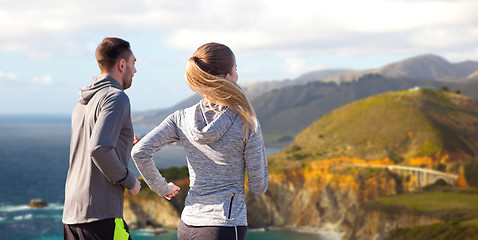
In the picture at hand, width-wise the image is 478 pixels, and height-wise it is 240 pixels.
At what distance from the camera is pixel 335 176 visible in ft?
310

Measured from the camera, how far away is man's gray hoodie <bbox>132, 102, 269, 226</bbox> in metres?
4.05

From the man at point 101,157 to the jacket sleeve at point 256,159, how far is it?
3.23 feet

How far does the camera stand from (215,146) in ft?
13.5

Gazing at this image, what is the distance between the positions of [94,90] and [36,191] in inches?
4868

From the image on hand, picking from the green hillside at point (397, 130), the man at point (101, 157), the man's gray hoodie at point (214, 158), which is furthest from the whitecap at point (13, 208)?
the man's gray hoodie at point (214, 158)

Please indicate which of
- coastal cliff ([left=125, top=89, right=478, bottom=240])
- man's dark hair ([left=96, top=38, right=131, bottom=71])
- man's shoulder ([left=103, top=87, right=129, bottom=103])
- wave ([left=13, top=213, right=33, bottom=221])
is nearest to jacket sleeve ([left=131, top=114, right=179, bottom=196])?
man's shoulder ([left=103, top=87, right=129, bottom=103])

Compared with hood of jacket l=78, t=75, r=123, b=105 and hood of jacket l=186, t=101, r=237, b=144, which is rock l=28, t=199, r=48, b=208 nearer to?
hood of jacket l=78, t=75, r=123, b=105

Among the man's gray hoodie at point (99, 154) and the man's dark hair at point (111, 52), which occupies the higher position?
the man's dark hair at point (111, 52)

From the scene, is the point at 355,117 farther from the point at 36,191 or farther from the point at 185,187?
the point at 36,191

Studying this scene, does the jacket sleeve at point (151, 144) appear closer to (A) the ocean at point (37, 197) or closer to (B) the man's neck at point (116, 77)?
(B) the man's neck at point (116, 77)

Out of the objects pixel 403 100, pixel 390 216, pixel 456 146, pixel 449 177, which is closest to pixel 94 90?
pixel 390 216

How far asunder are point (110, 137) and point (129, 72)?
0.72 m

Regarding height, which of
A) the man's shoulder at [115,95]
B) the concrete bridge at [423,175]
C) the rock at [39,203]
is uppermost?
the man's shoulder at [115,95]

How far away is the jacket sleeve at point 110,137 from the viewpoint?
4070 mm
